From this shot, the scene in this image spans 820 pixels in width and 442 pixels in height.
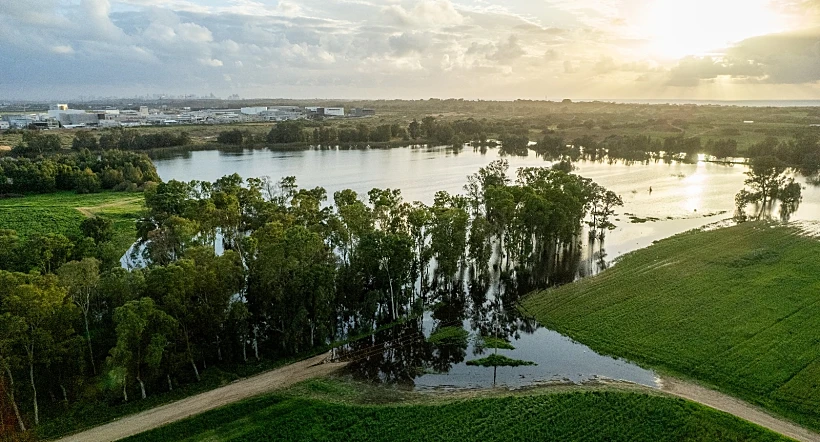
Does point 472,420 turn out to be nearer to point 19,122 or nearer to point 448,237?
point 448,237

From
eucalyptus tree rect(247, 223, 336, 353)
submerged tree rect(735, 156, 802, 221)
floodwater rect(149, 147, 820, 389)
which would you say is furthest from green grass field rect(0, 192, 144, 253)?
submerged tree rect(735, 156, 802, 221)

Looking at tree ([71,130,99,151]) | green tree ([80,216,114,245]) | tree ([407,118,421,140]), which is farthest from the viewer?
tree ([407,118,421,140])

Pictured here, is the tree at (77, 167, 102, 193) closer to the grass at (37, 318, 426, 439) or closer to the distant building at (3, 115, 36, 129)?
the grass at (37, 318, 426, 439)

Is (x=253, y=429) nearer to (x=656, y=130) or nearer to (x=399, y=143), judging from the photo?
(x=399, y=143)

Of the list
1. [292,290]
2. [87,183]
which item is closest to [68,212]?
[87,183]

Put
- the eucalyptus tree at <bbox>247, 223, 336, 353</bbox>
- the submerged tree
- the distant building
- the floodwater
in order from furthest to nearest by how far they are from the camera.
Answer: the distant building → the submerged tree → the eucalyptus tree at <bbox>247, 223, 336, 353</bbox> → the floodwater

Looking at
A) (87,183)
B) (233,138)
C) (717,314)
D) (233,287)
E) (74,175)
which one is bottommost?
(717,314)

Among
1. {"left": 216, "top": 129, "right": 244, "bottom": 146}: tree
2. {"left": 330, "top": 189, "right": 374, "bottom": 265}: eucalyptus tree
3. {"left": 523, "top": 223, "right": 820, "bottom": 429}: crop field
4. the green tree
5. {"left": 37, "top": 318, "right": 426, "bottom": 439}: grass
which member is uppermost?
{"left": 216, "top": 129, "right": 244, "bottom": 146}: tree
